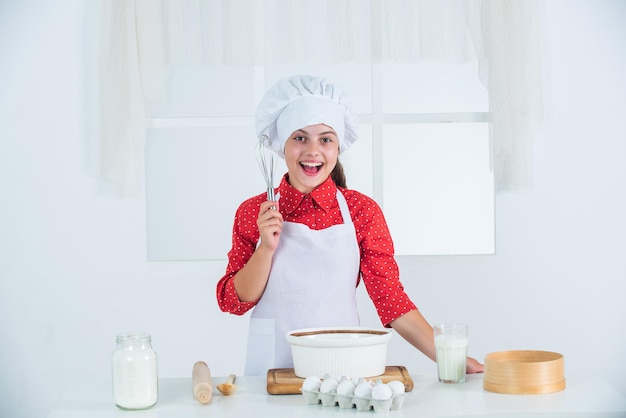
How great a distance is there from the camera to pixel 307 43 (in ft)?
11.2

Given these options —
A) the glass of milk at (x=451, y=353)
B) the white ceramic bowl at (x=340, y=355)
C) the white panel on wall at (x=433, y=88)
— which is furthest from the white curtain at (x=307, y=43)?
the white ceramic bowl at (x=340, y=355)

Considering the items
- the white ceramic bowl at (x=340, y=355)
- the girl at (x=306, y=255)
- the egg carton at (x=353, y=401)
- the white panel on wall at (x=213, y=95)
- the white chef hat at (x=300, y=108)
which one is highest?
the white panel on wall at (x=213, y=95)

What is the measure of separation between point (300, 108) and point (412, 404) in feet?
2.98

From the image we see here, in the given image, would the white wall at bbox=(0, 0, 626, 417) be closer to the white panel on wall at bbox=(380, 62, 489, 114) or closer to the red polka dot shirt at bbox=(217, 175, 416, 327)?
A: the white panel on wall at bbox=(380, 62, 489, 114)

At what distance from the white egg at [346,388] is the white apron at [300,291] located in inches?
25.8

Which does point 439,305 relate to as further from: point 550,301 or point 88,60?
point 88,60

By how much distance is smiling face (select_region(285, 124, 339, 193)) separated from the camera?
2.18m

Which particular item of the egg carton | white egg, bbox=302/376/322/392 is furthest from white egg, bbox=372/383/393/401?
white egg, bbox=302/376/322/392

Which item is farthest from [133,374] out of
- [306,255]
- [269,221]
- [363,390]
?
[306,255]

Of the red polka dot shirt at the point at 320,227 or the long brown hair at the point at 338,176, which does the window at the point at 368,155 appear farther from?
the red polka dot shirt at the point at 320,227

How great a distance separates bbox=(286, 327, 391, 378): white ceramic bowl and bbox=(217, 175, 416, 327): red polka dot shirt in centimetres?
51

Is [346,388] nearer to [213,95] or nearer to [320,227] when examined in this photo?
[320,227]

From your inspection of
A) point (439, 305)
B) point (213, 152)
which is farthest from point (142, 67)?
point (439, 305)

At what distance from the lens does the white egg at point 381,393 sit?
1.49 m
